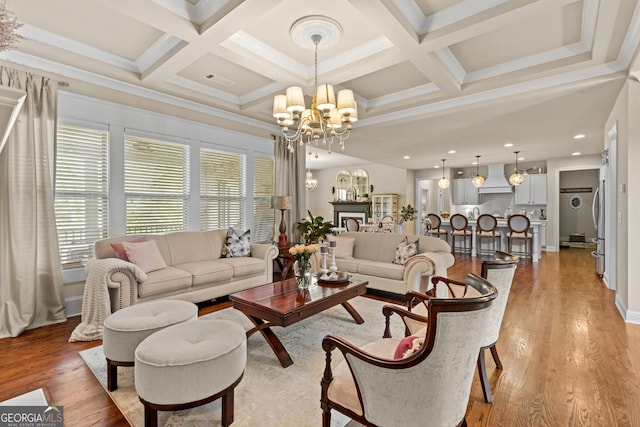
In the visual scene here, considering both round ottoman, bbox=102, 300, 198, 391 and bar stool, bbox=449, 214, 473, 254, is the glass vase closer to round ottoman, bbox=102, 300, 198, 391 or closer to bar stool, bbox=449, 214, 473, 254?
round ottoman, bbox=102, 300, 198, 391

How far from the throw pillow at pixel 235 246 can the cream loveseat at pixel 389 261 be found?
1100 mm

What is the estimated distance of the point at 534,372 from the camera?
2.32 metres

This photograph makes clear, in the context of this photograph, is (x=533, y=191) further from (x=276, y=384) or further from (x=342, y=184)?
(x=276, y=384)

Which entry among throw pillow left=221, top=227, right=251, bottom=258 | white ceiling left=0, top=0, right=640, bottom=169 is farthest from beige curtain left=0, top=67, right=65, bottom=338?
throw pillow left=221, top=227, right=251, bottom=258

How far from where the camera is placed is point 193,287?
3676 mm

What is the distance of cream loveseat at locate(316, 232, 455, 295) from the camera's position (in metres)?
3.85

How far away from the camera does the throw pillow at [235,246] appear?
4551 millimetres

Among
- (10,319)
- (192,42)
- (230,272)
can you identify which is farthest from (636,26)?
(10,319)

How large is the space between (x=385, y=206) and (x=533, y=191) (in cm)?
453

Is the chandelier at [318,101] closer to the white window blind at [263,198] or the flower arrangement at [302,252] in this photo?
the flower arrangement at [302,252]

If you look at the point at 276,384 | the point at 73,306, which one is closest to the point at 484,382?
the point at 276,384

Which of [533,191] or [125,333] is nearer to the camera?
[125,333]

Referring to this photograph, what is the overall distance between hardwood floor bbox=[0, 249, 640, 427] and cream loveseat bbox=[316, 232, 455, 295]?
96cm

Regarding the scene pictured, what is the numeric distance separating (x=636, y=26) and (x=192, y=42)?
3.75 meters
